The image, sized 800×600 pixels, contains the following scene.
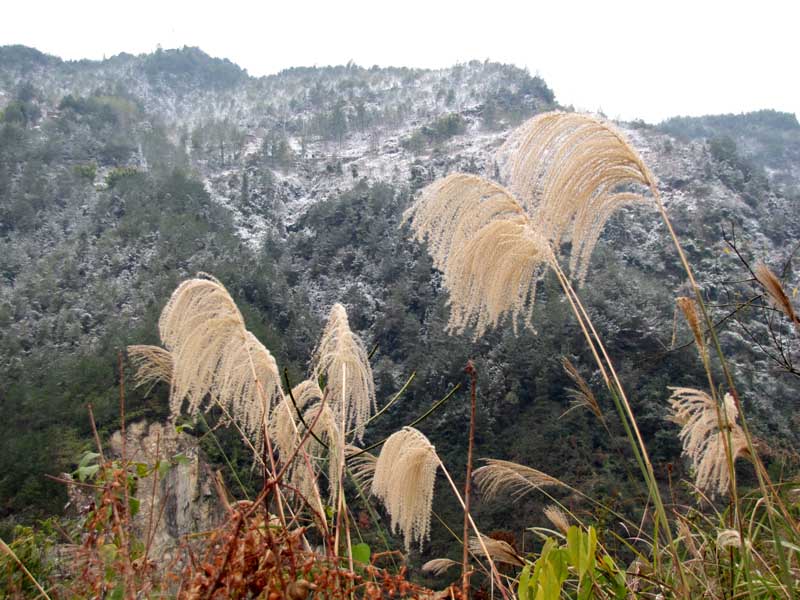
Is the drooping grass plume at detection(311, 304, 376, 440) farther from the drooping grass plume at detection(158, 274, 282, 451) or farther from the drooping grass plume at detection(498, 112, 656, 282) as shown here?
the drooping grass plume at detection(498, 112, 656, 282)

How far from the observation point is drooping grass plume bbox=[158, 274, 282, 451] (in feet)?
4.86

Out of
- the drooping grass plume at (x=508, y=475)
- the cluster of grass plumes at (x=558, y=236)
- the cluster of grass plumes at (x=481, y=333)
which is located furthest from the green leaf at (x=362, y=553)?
the drooping grass plume at (x=508, y=475)

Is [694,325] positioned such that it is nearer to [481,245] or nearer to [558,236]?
[558,236]

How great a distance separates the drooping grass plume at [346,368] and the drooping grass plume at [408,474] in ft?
0.34

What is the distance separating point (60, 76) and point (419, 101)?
1163 inches

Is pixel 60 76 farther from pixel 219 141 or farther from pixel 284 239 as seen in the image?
pixel 284 239

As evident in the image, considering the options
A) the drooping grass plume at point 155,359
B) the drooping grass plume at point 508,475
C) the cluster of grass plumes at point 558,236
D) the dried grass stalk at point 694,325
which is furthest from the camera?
the drooping grass plume at point 155,359

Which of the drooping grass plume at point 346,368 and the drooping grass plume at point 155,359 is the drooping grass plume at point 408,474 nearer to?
the drooping grass plume at point 346,368

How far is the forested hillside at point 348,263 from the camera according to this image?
13.9 meters

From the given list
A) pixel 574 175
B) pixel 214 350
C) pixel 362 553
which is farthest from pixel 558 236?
pixel 214 350

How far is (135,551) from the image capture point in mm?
1395

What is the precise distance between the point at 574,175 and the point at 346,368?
0.73 m

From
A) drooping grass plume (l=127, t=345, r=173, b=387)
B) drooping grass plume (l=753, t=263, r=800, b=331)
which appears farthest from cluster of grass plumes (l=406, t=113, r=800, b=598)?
drooping grass plume (l=127, t=345, r=173, b=387)

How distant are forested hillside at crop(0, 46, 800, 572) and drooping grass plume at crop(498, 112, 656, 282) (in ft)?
6.12
